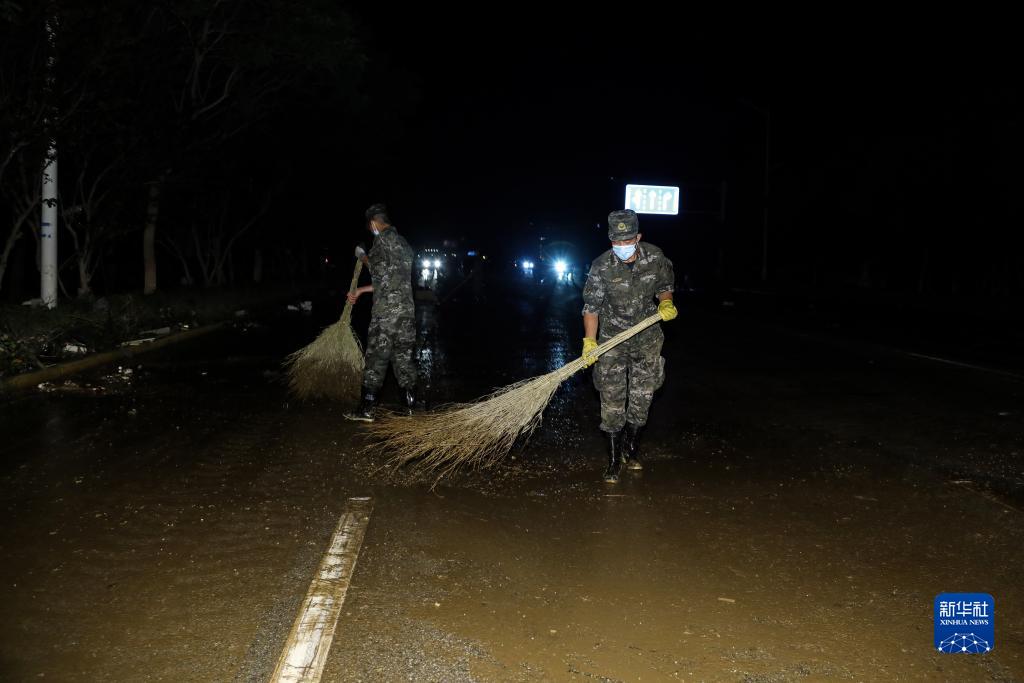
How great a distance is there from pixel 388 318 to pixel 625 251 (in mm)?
3036

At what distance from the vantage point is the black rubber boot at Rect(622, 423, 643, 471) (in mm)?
6973

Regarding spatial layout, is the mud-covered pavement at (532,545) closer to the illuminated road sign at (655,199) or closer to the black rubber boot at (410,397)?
the black rubber boot at (410,397)

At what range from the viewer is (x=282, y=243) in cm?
4141

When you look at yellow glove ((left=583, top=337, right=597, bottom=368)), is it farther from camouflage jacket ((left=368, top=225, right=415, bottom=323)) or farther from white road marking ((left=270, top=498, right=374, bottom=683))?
camouflage jacket ((left=368, top=225, right=415, bottom=323))

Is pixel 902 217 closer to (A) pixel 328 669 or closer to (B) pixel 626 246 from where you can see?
(B) pixel 626 246

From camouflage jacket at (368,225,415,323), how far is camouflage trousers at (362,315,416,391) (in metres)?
0.09

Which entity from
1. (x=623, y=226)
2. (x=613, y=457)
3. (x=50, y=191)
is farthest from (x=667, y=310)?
(x=50, y=191)

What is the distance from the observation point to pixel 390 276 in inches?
346

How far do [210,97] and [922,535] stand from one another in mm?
21219

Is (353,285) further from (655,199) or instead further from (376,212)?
(655,199)

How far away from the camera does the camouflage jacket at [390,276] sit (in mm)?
8781

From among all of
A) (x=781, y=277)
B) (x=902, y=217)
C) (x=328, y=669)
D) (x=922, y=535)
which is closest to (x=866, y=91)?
(x=902, y=217)

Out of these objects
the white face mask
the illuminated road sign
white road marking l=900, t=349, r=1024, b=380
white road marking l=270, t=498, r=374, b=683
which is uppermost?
the illuminated road sign
